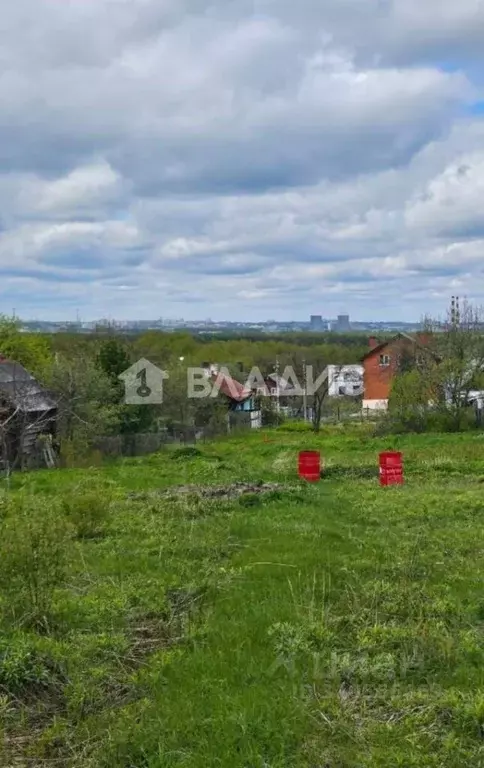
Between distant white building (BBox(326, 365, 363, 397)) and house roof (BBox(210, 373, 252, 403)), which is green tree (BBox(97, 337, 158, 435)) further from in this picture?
distant white building (BBox(326, 365, 363, 397))

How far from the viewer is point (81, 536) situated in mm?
9258

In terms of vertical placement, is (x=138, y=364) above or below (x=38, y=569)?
above

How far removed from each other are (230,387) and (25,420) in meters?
21.6

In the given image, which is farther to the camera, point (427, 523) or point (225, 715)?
point (427, 523)

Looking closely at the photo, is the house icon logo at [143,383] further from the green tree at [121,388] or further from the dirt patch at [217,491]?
the dirt patch at [217,491]

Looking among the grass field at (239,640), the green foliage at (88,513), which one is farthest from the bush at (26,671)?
the green foliage at (88,513)

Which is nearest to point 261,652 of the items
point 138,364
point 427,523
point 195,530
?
point 195,530

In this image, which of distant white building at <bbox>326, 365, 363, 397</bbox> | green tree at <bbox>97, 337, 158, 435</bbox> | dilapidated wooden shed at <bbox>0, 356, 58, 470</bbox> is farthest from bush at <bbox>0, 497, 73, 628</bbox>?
distant white building at <bbox>326, 365, 363, 397</bbox>

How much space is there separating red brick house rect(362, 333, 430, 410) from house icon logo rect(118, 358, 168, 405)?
13550 mm

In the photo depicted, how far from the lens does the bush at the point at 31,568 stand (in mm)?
5559

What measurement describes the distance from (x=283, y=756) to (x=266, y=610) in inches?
81.9

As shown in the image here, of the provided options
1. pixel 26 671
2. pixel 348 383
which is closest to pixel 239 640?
pixel 26 671

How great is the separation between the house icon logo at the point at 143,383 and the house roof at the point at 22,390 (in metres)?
5.52

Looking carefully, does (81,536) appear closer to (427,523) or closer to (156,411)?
(427,523)
